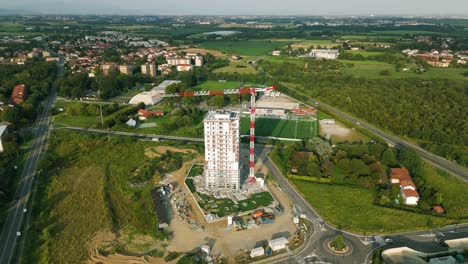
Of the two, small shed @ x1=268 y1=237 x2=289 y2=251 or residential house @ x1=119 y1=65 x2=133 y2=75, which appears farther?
residential house @ x1=119 y1=65 x2=133 y2=75

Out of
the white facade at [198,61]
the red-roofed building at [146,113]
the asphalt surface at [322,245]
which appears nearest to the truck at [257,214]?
the asphalt surface at [322,245]

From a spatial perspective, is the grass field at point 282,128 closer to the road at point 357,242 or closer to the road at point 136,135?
the road at point 136,135

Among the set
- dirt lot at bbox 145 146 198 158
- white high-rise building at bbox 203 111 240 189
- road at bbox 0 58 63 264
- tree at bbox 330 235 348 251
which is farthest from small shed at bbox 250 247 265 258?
dirt lot at bbox 145 146 198 158

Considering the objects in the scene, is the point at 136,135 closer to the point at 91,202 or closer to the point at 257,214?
the point at 91,202

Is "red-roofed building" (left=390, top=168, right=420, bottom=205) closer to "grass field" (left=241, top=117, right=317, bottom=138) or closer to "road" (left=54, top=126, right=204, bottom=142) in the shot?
"grass field" (left=241, top=117, right=317, bottom=138)

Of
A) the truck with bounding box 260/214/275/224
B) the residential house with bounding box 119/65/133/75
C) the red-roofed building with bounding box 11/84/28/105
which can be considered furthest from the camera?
the residential house with bounding box 119/65/133/75

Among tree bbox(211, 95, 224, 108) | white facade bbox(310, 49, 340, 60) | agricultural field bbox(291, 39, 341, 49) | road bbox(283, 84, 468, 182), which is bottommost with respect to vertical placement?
road bbox(283, 84, 468, 182)

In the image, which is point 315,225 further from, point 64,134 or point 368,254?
point 64,134

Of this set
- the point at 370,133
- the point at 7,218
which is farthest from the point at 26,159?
the point at 370,133
